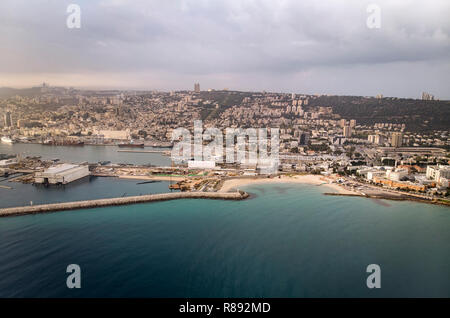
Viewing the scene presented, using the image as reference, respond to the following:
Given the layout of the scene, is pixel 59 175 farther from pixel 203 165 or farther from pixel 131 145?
pixel 131 145

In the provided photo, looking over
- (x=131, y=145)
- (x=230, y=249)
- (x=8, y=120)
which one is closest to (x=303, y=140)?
(x=131, y=145)

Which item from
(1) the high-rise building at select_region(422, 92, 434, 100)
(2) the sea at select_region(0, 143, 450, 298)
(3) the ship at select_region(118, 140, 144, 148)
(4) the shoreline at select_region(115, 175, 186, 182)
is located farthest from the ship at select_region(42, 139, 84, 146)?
(1) the high-rise building at select_region(422, 92, 434, 100)

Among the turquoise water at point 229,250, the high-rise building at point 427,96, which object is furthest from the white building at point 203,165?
the high-rise building at point 427,96

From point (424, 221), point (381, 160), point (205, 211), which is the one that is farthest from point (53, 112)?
point (424, 221)

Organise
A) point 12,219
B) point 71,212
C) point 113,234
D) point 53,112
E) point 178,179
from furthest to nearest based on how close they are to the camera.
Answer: point 53,112 < point 178,179 < point 71,212 < point 12,219 < point 113,234

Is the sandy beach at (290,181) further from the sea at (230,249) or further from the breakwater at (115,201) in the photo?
the sea at (230,249)

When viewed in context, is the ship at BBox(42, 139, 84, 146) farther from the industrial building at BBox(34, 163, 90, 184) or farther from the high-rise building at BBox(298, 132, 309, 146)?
the high-rise building at BBox(298, 132, 309, 146)
